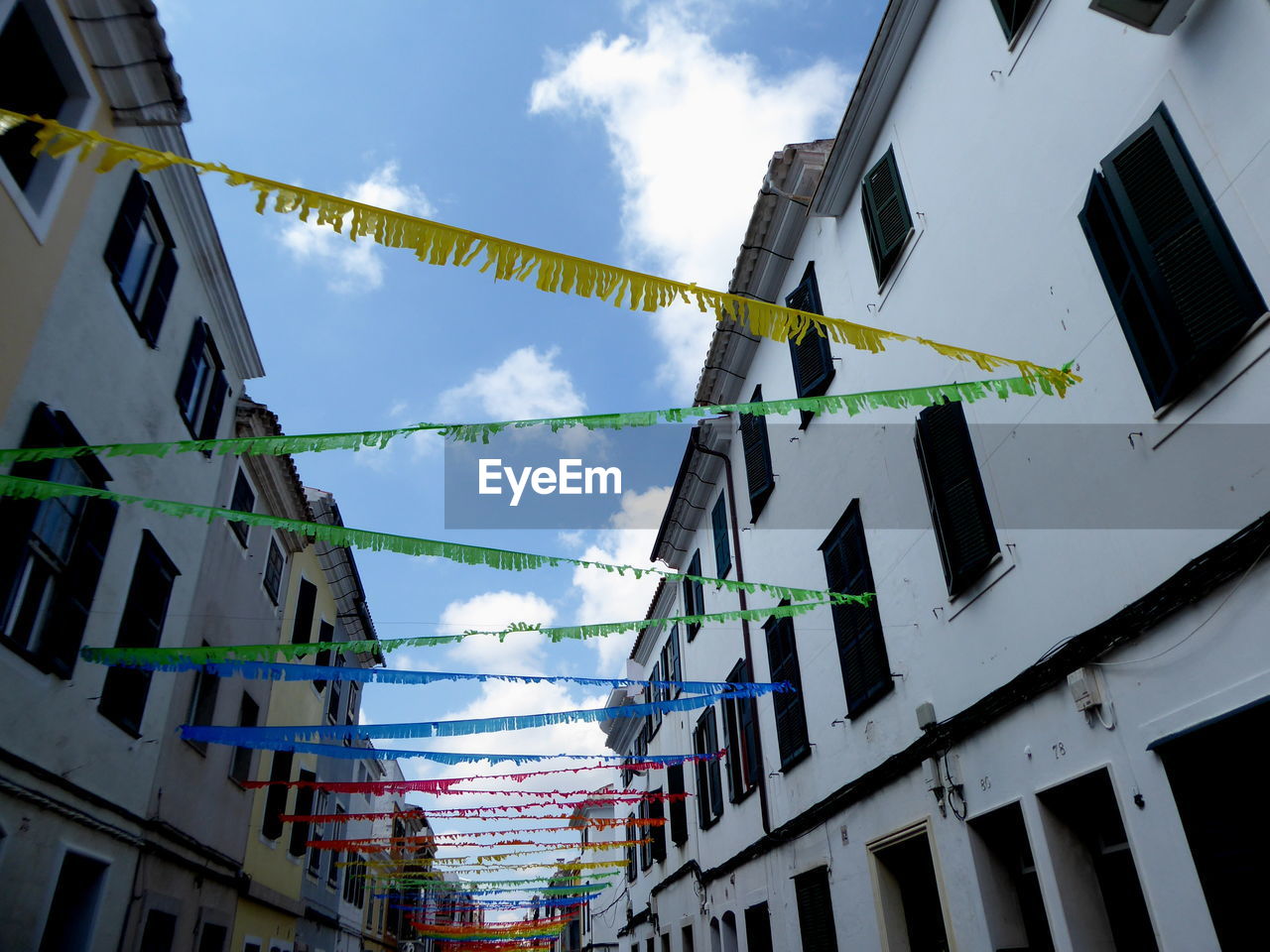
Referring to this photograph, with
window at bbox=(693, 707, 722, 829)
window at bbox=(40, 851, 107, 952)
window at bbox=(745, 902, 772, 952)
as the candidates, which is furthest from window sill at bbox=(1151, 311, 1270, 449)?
window at bbox=(693, 707, 722, 829)

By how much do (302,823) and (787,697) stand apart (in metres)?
12.2

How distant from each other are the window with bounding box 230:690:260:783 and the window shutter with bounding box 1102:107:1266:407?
14161 millimetres

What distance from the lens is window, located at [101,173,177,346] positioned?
8.93 m

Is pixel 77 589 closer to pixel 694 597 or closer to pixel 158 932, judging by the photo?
pixel 158 932

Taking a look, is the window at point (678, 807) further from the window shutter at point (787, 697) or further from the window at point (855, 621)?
the window at point (855, 621)

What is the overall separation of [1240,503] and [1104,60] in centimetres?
327

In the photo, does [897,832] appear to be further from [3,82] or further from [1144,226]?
[3,82]

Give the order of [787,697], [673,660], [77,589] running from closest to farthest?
1. [77,589]
2. [787,697]
3. [673,660]

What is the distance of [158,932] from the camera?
10.8 meters

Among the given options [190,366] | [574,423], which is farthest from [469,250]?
[190,366]

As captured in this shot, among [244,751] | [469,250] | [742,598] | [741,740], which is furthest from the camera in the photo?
[244,751]

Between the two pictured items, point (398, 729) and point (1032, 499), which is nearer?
point (1032, 499)

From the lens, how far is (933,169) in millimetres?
8430

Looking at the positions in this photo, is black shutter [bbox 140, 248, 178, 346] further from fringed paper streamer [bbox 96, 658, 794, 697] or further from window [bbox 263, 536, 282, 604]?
window [bbox 263, 536, 282, 604]
